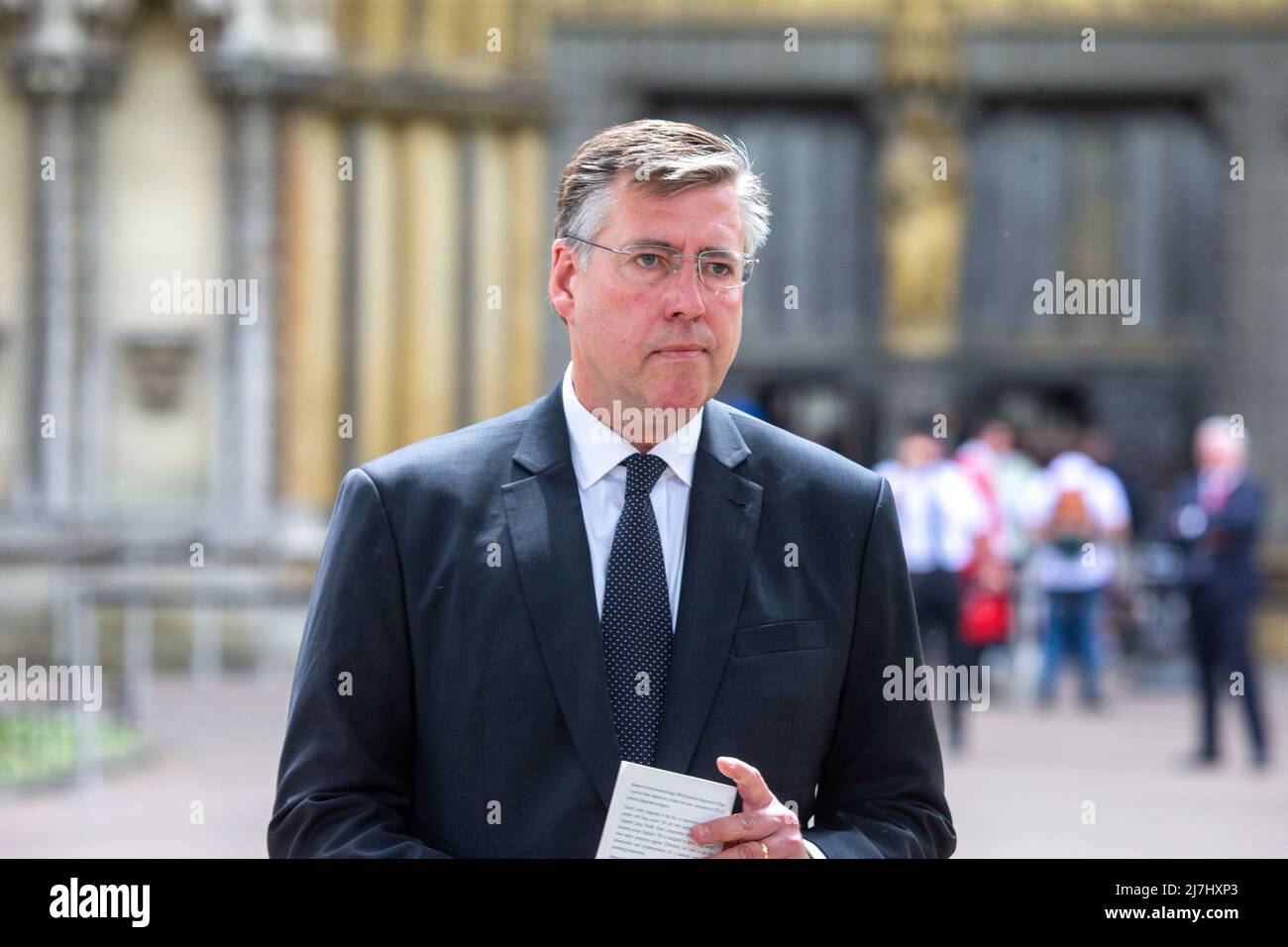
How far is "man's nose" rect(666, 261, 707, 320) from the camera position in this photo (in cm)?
216

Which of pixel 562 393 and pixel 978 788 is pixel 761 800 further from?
pixel 978 788

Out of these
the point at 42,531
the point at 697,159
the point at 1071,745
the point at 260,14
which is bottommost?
the point at 1071,745

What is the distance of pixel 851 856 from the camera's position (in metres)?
2.13

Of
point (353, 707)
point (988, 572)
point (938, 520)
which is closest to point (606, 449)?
point (353, 707)

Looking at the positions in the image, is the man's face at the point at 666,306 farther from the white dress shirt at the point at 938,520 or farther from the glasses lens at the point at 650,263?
the white dress shirt at the point at 938,520

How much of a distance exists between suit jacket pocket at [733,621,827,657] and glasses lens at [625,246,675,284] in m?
0.45

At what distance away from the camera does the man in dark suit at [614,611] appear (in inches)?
84.7

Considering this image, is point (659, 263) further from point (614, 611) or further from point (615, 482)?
point (614, 611)

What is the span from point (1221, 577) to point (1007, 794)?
185 centimetres

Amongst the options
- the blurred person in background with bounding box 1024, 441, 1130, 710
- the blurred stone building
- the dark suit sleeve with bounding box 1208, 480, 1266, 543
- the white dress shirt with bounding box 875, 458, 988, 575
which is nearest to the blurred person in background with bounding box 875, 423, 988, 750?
the white dress shirt with bounding box 875, 458, 988, 575

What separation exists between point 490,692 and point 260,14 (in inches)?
419

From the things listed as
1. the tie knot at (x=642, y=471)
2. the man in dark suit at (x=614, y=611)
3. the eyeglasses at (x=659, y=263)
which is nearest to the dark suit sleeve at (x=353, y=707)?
the man in dark suit at (x=614, y=611)

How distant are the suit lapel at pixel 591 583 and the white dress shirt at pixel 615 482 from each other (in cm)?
2
